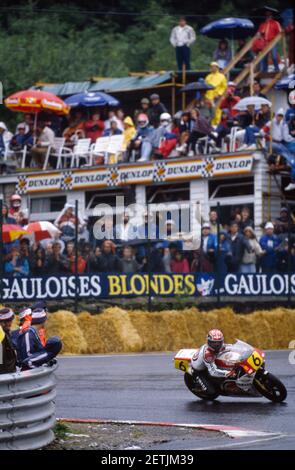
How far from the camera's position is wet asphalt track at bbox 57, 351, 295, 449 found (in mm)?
13547

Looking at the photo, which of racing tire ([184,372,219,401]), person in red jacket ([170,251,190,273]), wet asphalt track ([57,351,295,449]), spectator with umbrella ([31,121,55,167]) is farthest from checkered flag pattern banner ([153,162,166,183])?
racing tire ([184,372,219,401])

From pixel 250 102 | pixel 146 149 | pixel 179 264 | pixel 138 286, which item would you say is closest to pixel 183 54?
pixel 146 149

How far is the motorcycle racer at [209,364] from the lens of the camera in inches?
620

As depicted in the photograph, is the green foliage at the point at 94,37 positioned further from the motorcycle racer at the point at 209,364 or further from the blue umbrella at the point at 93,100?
the motorcycle racer at the point at 209,364

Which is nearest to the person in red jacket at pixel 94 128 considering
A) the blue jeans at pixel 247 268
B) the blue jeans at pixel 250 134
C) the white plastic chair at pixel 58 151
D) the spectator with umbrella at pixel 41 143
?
the white plastic chair at pixel 58 151

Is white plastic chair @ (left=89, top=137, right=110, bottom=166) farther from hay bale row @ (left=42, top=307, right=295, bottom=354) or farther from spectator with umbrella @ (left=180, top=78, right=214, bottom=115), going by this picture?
hay bale row @ (left=42, top=307, right=295, bottom=354)

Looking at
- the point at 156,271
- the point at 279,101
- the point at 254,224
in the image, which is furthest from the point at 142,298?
the point at 279,101

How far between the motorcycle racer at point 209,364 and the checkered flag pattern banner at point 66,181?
1541cm

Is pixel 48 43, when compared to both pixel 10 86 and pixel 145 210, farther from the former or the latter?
pixel 145 210

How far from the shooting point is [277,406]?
1522cm

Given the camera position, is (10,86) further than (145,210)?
Yes

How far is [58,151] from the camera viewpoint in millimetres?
31578

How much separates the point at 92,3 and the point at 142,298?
80.5 ft

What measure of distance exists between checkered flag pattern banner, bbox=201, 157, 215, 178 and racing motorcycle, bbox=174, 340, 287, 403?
1339 centimetres
